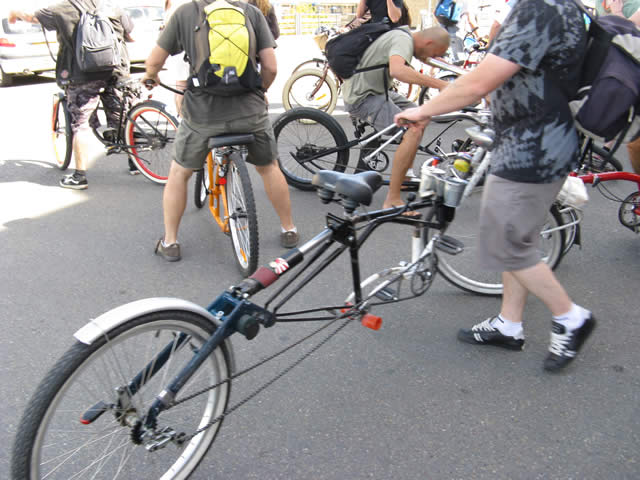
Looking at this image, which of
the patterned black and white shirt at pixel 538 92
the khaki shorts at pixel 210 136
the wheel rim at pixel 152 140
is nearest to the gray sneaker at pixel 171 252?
the khaki shorts at pixel 210 136

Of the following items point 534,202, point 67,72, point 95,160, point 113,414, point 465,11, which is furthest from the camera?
point 465,11

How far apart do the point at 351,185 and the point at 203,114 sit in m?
1.56

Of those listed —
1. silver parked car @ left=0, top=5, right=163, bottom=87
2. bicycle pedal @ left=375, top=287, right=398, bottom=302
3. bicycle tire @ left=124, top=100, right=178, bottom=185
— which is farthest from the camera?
silver parked car @ left=0, top=5, right=163, bottom=87

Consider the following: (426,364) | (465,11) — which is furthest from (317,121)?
(465,11)

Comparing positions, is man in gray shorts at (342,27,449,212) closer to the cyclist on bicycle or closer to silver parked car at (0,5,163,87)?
the cyclist on bicycle

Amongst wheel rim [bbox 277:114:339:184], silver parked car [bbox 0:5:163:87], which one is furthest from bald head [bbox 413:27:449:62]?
silver parked car [bbox 0:5:163:87]

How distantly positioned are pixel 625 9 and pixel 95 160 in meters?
5.41

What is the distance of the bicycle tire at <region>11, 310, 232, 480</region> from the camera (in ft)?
5.23

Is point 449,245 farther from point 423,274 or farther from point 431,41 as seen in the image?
point 431,41

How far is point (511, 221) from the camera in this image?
226 cm

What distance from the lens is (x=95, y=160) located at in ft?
19.1

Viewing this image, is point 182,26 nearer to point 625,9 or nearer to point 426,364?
point 426,364

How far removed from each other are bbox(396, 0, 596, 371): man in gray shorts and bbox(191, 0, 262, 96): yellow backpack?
1.29 m

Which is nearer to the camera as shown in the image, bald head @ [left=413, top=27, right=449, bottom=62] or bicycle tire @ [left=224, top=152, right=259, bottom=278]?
bicycle tire @ [left=224, top=152, right=259, bottom=278]
